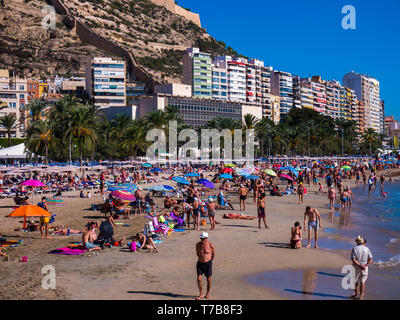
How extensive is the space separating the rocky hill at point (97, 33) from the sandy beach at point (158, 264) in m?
108

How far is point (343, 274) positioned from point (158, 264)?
484 centimetres

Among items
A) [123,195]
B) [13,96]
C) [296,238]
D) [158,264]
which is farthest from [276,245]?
[13,96]

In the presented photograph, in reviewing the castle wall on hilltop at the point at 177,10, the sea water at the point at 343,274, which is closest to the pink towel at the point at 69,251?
the sea water at the point at 343,274

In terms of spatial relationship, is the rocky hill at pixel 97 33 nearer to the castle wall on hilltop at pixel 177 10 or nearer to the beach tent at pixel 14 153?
the castle wall on hilltop at pixel 177 10

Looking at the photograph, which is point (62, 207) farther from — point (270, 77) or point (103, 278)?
point (270, 77)

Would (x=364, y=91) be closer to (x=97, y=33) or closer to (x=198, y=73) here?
(x=198, y=73)

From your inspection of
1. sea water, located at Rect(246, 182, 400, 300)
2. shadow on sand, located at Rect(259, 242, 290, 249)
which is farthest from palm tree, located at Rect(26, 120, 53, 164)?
shadow on sand, located at Rect(259, 242, 290, 249)

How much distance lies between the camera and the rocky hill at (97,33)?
435 ft

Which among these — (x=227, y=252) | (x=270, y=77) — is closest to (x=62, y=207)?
(x=227, y=252)

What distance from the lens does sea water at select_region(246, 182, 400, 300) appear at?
10.1m

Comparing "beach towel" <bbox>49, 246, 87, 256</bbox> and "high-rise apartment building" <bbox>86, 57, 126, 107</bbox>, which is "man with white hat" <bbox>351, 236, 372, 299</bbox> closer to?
"beach towel" <bbox>49, 246, 87, 256</bbox>

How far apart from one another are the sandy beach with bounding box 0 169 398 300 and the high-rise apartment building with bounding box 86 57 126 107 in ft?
294

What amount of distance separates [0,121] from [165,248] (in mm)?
70698

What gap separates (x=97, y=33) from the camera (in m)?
141
